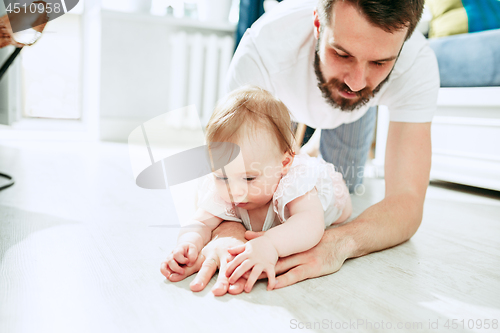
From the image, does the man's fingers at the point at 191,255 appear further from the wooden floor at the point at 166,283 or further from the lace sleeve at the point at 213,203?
the lace sleeve at the point at 213,203

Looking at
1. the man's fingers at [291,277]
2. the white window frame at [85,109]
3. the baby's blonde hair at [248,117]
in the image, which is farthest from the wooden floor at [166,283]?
the white window frame at [85,109]

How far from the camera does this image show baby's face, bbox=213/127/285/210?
695 millimetres

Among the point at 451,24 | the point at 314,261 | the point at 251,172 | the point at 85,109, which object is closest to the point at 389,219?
the point at 314,261

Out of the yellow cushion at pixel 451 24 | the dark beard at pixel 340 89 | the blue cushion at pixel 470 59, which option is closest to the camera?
the dark beard at pixel 340 89

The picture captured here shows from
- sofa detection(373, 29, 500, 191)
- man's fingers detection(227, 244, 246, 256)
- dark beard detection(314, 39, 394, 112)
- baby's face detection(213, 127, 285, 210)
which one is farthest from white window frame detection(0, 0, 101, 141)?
man's fingers detection(227, 244, 246, 256)

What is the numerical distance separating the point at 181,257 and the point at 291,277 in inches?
7.5

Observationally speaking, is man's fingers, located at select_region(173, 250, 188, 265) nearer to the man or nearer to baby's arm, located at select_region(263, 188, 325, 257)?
the man

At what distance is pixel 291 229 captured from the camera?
683mm

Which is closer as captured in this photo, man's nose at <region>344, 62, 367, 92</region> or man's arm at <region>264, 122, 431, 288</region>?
man's arm at <region>264, 122, 431, 288</region>

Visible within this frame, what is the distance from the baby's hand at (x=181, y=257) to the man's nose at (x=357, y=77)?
0.52 metres

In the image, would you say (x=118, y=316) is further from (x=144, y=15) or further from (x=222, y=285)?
(x=144, y=15)

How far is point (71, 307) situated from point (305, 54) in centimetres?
87

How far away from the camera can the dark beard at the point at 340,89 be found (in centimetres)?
97

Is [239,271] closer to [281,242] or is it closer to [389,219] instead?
[281,242]
